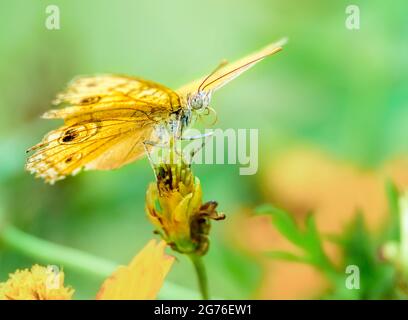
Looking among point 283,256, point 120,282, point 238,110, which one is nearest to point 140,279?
point 120,282

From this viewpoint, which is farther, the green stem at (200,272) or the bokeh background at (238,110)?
the bokeh background at (238,110)

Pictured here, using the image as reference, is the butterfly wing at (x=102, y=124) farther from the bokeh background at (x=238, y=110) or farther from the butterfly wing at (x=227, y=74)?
the bokeh background at (x=238, y=110)

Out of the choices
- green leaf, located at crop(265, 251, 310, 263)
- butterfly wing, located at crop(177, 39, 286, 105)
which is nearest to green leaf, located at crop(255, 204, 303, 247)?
green leaf, located at crop(265, 251, 310, 263)

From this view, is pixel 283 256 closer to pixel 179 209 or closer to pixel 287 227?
pixel 287 227

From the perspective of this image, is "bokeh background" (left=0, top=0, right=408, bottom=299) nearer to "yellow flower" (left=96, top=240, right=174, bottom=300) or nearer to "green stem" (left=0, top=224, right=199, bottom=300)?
"green stem" (left=0, top=224, right=199, bottom=300)

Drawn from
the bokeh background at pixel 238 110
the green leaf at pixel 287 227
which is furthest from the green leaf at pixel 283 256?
the bokeh background at pixel 238 110

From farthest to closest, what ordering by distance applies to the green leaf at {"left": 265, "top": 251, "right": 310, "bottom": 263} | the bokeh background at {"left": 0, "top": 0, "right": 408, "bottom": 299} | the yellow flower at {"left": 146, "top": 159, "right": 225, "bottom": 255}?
the bokeh background at {"left": 0, "top": 0, "right": 408, "bottom": 299}, the green leaf at {"left": 265, "top": 251, "right": 310, "bottom": 263}, the yellow flower at {"left": 146, "top": 159, "right": 225, "bottom": 255}

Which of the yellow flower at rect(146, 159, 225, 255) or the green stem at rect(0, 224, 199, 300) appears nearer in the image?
the yellow flower at rect(146, 159, 225, 255)
